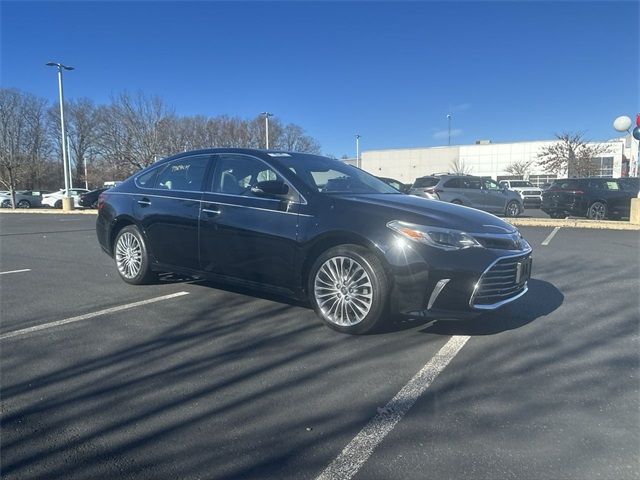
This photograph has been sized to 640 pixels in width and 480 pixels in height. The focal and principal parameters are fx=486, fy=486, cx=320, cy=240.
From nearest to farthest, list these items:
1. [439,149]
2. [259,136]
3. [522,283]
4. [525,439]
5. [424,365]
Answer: [525,439] < [424,365] < [522,283] < [259,136] < [439,149]

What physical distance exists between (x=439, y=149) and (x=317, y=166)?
69.7 meters

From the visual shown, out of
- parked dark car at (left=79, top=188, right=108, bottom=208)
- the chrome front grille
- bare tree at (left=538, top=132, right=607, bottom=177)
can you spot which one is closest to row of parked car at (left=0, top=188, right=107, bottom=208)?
parked dark car at (left=79, top=188, right=108, bottom=208)

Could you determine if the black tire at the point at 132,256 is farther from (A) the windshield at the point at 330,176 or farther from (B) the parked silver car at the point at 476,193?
(B) the parked silver car at the point at 476,193

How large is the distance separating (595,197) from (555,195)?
129cm

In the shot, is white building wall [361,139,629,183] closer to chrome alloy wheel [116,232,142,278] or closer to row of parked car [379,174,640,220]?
row of parked car [379,174,640,220]

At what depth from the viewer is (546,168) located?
5153 centimetres

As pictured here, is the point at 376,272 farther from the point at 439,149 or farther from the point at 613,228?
the point at 439,149

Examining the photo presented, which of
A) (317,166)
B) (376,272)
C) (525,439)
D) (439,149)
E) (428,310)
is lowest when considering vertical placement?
(525,439)

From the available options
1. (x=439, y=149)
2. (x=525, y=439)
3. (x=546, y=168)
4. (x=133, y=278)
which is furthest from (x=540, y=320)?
(x=439, y=149)

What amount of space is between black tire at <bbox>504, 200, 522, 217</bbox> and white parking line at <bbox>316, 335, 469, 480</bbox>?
50.5 feet

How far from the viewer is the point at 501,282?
4.02 m

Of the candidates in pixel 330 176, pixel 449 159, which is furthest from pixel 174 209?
pixel 449 159

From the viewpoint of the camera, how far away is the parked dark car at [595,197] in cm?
1569

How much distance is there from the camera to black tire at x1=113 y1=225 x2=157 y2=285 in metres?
5.75
